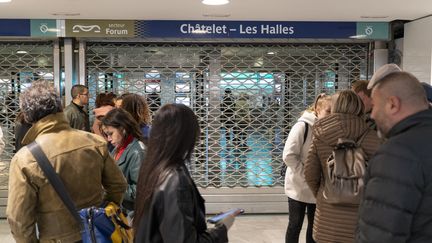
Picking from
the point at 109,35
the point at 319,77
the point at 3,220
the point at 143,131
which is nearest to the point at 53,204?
the point at 143,131

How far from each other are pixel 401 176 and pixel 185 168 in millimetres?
766

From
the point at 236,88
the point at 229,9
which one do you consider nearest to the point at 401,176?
the point at 229,9

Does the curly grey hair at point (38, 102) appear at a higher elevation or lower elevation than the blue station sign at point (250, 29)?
lower

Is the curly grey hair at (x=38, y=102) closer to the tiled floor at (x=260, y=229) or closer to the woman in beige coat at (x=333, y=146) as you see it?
the woman in beige coat at (x=333, y=146)

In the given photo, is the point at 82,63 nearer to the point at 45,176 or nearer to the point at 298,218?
the point at 298,218

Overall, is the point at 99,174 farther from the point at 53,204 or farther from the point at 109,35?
the point at 109,35

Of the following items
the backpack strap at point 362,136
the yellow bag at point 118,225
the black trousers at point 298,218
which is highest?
the backpack strap at point 362,136

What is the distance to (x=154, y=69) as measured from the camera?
19.4 ft

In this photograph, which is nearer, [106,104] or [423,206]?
[423,206]

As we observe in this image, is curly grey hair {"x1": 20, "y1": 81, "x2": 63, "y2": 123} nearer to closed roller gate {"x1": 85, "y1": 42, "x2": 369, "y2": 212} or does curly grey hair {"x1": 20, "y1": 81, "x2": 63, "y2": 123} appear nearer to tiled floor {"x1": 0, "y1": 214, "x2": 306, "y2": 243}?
tiled floor {"x1": 0, "y1": 214, "x2": 306, "y2": 243}

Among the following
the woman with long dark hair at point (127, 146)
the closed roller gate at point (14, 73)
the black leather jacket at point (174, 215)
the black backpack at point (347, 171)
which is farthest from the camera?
the closed roller gate at point (14, 73)

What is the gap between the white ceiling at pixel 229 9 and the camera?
4484mm

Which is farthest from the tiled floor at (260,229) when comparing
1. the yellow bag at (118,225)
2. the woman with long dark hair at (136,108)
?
the yellow bag at (118,225)

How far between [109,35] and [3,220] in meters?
2.57
